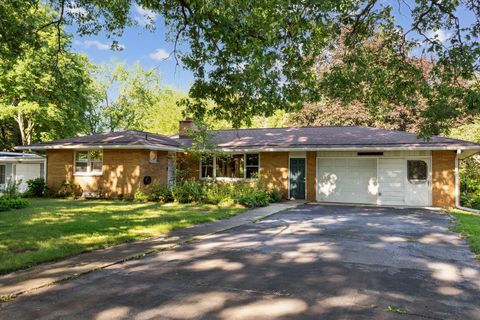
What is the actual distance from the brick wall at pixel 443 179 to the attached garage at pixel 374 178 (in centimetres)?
24

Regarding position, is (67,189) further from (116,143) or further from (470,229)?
(470,229)

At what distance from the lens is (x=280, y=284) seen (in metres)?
5.24

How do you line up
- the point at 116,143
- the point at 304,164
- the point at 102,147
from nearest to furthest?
the point at 116,143
the point at 102,147
the point at 304,164

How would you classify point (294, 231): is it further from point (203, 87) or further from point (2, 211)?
point (2, 211)

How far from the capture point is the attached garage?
16.8 m

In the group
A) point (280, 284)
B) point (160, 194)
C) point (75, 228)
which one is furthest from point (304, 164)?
point (280, 284)

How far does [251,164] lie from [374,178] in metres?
6.26

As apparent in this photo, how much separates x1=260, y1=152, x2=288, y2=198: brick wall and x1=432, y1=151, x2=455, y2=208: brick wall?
22.3 feet

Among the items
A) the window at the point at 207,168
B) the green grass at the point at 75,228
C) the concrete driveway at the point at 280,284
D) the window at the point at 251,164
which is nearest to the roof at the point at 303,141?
the window at the point at 251,164

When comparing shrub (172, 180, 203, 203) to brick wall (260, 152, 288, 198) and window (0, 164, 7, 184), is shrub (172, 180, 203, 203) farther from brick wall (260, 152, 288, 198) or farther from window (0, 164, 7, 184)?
window (0, 164, 7, 184)

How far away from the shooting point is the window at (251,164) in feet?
65.0

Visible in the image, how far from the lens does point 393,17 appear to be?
10.5m

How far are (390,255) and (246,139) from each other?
14501 millimetres

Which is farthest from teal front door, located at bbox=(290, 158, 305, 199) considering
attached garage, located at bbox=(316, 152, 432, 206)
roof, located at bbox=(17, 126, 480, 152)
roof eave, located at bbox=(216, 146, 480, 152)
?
roof eave, located at bbox=(216, 146, 480, 152)
